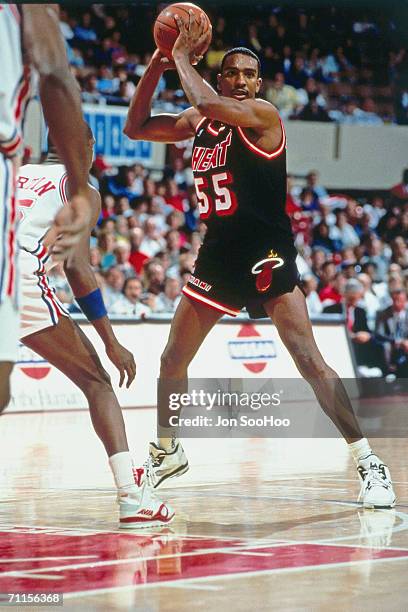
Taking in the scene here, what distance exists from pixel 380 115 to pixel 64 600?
1835 centimetres

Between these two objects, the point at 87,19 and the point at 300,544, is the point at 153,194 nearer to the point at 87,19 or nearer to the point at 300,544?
the point at 87,19

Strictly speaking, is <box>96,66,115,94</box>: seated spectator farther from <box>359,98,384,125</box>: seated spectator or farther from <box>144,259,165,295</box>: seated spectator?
<box>359,98,384,125</box>: seated spectator

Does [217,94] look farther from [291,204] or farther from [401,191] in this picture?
[401,191]

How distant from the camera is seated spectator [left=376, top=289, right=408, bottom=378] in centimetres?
1406

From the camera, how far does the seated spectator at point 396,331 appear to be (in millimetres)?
14056

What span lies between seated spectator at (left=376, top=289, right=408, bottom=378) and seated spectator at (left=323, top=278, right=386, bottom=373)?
164mm

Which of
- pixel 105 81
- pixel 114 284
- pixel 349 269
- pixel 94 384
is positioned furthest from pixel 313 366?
pixel 105 81

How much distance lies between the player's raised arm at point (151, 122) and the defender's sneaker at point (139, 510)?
6.80 feet

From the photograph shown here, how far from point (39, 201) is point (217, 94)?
1.03 meters

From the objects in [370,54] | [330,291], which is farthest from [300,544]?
[370,54]

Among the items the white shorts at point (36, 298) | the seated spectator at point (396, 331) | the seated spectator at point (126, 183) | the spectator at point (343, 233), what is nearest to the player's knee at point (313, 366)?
the white shorts at point (36, 298)

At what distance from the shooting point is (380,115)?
21.1 metres

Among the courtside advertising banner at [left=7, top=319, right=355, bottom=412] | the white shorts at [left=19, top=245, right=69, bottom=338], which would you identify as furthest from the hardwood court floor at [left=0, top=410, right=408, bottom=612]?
the courtside advertising banner at [left=7, top=319, right=355, bottom=412]

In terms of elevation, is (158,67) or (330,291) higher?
(158,67)
